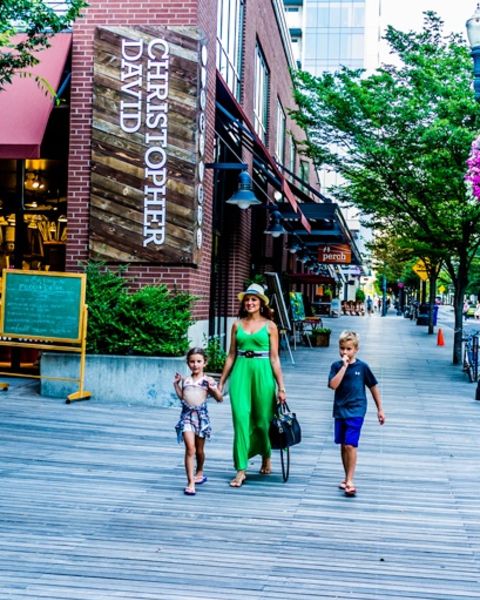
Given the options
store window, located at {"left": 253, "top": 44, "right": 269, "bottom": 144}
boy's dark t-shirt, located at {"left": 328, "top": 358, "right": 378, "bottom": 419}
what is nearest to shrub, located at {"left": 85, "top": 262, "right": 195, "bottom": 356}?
boy's dark t-shirt, located at {"left": 328, "top": 358, "right": 378, "bottom": 419}

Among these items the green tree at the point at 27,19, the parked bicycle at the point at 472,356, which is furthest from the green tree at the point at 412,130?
the green tree at the point at 27,19

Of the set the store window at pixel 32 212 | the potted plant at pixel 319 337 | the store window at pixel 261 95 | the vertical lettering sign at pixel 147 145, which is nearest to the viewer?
the vertical lettering sign at pixel 147 145

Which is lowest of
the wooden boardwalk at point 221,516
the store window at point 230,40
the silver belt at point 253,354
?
the wooden boardwalk at point 221,516

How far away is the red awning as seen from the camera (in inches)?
454

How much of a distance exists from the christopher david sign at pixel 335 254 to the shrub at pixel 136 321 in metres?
17.2

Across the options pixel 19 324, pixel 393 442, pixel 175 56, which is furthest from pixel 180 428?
pixel 175 56

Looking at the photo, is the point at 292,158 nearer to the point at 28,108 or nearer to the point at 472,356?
the point at 472,356

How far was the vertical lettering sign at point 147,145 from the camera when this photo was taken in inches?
487

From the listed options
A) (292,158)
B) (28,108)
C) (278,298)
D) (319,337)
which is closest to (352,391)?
(28,108)

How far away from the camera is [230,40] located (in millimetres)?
18125

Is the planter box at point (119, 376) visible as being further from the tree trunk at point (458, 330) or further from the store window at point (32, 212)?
the tree trunk at point (458, 330)

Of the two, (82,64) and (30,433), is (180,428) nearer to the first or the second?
(30,433)

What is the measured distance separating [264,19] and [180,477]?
18462mm

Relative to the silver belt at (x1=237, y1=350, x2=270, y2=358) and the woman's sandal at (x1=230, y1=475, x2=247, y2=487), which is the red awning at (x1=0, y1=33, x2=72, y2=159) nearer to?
the silver belt at (x1=237, y1=350, x2=270, y2=358)
